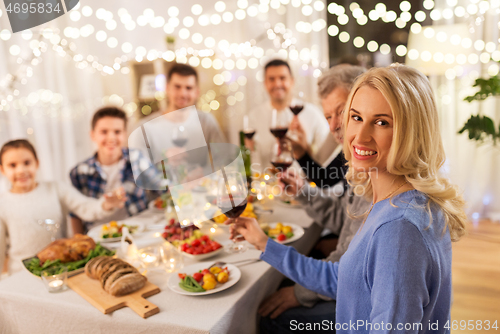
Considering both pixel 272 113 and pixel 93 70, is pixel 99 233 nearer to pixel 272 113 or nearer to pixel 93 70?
pixel 272 113

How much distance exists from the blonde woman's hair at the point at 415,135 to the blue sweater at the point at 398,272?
0.12 ft

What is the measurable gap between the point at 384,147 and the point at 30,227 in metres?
1.68

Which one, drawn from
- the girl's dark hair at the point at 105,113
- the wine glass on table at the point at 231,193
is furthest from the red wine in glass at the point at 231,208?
the girl's dark hair at the point at 105,113

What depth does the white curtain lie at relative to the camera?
268cm

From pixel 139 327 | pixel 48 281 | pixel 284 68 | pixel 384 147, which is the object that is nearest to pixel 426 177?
pixel 384 147

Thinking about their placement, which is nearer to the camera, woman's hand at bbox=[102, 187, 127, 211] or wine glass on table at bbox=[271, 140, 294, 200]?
wine glass on table at bbox=[271, 140, 294, 200]

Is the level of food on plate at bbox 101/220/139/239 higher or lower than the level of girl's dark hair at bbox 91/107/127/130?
lower

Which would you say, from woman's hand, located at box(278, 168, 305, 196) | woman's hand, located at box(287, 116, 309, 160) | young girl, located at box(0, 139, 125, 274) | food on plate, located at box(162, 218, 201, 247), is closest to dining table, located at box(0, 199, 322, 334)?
food on plate, located at box(162, 218, 201, 247)

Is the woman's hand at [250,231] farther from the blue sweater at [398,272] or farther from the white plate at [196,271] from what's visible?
Result: the blue sweater at [398,272]

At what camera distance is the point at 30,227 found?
1.81 m

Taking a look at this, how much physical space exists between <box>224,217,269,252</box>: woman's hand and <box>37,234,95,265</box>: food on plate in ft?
1.92

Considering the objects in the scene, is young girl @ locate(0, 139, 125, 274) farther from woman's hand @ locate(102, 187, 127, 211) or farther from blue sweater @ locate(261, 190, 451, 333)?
blue sweater @ locate(261, 190, 451, 333)

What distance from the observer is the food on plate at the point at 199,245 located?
4.60ft

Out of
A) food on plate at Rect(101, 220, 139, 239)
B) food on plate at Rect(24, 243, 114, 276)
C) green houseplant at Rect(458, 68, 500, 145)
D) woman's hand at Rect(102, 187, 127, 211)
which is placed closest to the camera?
food on plate at Rect(24, 243, 114, 276)
